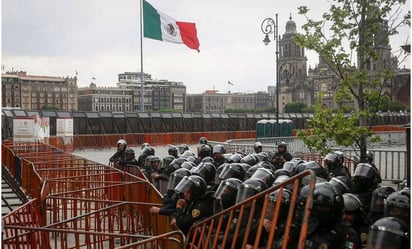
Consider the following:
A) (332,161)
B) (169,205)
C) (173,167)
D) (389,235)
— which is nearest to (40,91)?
(173,167)

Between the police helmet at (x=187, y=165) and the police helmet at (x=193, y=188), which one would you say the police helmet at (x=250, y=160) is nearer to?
the police helmet at (x=187, y=165)

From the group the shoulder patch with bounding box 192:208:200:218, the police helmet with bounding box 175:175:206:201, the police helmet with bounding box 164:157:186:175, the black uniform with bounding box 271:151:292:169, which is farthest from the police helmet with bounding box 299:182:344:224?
the black uniform with bounding box 271:151:292:169

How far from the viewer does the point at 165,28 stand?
31.3 m

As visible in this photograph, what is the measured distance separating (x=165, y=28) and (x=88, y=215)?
85.3 ft

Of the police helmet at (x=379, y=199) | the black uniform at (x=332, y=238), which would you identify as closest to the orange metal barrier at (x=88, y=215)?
the black uniform at (x=332, y=238)

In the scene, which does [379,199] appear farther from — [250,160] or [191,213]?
[250,160]

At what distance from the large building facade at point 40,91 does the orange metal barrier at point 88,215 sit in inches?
5002

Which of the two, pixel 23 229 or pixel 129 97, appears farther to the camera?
pixel 129 97

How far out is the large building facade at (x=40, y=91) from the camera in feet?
436

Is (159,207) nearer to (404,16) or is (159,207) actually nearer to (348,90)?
(348,90)

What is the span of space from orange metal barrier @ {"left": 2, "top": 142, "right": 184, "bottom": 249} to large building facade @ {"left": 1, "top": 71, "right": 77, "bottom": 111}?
127055 mm

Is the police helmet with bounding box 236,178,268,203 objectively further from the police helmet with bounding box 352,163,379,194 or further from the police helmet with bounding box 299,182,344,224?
the police helmet with bounding box 352,163,379,194

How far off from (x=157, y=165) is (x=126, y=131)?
89.5 feet

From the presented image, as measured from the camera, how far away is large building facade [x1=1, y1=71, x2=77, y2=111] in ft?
436
